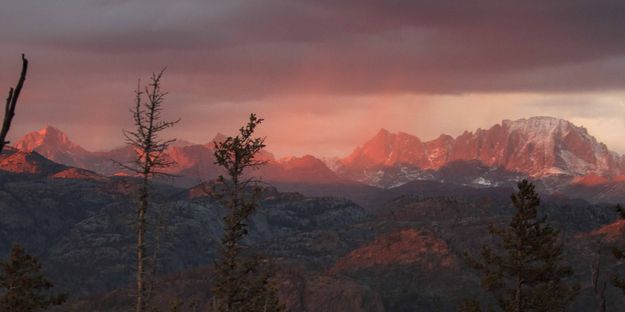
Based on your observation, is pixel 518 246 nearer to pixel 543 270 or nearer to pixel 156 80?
pixel 543 270

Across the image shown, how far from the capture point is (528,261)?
65312 millimetres

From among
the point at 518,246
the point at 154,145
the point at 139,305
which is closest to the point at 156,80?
the point at 154,145

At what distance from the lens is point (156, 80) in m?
49.6

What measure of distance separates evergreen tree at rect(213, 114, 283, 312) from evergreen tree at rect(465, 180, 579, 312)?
21106mm

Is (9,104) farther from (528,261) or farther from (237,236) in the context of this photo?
(528,261)

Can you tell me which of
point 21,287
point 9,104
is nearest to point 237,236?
point 21,287

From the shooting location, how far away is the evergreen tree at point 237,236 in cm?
5216

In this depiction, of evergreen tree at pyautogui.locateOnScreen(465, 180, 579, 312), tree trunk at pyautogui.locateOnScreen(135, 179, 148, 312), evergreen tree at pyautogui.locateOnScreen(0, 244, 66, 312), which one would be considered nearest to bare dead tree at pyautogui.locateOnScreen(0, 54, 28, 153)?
tree trunk at pyautogui.locateOnScreen(135, 179, 148, 312)

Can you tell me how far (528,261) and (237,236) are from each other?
25102mm

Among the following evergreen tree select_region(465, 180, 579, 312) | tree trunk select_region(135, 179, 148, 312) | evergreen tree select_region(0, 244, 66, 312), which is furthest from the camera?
evergreen tree select_region(0, 244, 66, 312)

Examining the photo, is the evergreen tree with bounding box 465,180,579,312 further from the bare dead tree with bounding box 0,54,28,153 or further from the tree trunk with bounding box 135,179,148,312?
the bare dead tree with bounding box 0,54,28,153

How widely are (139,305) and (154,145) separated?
970 cm

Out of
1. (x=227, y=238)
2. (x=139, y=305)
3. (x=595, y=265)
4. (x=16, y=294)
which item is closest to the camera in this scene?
(x=139, y=305)

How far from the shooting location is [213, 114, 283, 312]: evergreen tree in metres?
52.2
